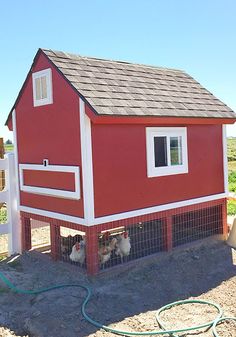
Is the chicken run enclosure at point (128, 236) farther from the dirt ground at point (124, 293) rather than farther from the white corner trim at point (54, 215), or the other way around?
the dirt ground at point (124, 293)

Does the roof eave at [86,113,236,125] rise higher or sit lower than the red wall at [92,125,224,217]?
higher

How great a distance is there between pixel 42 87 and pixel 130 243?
360 cm

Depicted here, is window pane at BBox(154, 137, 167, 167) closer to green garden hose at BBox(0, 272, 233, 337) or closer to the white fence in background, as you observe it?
green garden hose at BBox(0, 272, 233, 337)

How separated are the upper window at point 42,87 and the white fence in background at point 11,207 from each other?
1636 mm

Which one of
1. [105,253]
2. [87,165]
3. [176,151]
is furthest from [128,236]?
[87,165]

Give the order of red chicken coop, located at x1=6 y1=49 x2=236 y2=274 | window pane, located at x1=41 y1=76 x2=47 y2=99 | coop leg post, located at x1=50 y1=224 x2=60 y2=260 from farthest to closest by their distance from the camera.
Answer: coop leg post, located at x1=50 y1=224 x2=60 y2=260 → window pane, located at x1=41 y1=76 x2=47 y2=99 → red chicken coop, located at x1=6 y1=49 x2=236 y2=274

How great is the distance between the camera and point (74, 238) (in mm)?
8273

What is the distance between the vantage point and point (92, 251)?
703 cm

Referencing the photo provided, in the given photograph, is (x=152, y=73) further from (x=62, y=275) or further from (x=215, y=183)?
(x=62, y=275)

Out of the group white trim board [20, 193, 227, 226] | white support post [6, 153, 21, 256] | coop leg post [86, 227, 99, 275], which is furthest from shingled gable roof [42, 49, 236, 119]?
white support post [6, 153, 21, 256]

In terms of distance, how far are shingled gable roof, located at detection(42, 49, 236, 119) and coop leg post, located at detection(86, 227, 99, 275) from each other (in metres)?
2.03

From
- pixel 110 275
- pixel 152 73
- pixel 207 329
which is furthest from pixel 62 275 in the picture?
pixel 152 73

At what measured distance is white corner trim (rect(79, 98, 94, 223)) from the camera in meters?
6.89

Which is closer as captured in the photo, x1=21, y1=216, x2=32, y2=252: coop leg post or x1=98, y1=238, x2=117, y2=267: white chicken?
x1=98, y1=238, x2=117, y2=267: white chicken
